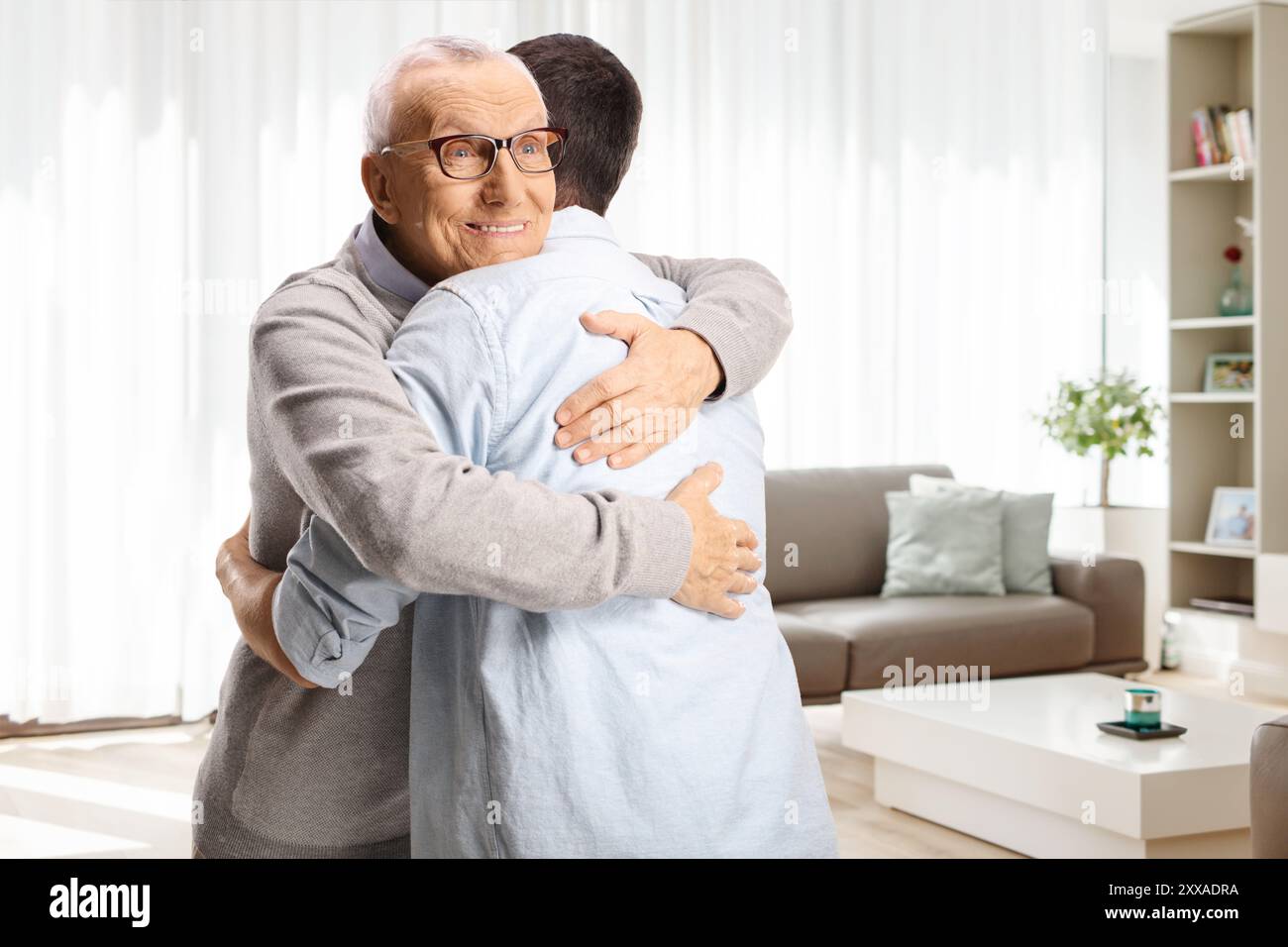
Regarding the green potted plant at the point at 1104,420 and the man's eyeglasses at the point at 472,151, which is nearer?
the man's eyeglasses at the point at 472,151

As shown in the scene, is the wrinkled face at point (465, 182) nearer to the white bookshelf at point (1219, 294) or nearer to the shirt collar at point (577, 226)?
the shirt collar at point (577, 226)

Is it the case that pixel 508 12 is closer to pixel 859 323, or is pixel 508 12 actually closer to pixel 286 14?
pixel 286 14

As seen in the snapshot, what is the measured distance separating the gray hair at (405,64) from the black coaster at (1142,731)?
2.70 meters

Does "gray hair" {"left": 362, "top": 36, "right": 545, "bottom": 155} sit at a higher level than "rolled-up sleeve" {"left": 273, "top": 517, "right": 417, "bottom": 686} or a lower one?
higher

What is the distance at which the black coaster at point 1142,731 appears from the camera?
10.7 ft

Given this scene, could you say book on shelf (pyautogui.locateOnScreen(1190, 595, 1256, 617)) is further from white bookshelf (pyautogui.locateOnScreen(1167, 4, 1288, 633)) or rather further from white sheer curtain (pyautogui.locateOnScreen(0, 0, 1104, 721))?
white sheer curtain (pyautogui.locateOnScreen(0, 0, 1104, 721))

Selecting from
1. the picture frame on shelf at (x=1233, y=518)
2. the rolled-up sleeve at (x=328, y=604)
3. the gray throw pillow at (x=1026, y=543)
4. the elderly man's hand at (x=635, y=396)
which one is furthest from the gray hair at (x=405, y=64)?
the picture frame on shelf at (x=1233, y=518)

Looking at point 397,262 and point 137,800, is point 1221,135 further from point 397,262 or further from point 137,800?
point 397,262

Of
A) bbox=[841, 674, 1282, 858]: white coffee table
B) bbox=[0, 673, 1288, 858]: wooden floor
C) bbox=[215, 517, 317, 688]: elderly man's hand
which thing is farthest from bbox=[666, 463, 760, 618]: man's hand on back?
bbox=[0, 673, 1288, 858]: wooden floor

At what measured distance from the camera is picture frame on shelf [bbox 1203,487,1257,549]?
5.67 m

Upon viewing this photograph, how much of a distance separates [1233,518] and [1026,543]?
1.40m

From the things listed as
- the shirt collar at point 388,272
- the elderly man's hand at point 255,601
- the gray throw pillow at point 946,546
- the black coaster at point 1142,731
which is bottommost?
the black coaster at point 1142,731
